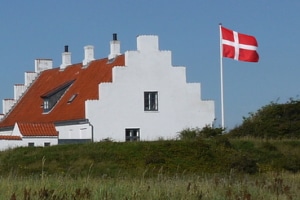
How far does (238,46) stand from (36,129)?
14.9 metres

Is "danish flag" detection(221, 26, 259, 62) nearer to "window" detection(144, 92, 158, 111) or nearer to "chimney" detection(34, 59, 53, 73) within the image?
"window" detection(144, 92, 158, 111)

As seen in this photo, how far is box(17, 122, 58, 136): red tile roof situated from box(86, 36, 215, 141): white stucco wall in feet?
10.3

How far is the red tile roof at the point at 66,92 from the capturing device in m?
56.2

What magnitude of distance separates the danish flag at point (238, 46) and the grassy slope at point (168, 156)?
9576mm

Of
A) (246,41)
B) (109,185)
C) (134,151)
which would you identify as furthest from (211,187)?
(246,41)

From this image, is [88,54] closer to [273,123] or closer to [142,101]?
[142,101]

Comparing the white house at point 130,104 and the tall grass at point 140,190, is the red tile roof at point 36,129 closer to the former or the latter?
the white house at point 130,104

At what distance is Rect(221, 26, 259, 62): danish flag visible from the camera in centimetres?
4797

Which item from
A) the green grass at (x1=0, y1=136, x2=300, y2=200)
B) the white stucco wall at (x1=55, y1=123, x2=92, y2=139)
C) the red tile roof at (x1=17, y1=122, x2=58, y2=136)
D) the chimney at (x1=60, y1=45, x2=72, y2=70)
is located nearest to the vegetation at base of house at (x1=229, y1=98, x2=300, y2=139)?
the green grass at (x1=0, y1=136, x2=300, y2=200)

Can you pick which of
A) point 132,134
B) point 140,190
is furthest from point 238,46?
point 140,190

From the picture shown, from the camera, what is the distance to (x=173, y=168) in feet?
108

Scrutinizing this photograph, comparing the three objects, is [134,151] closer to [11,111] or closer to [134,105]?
[134,105]

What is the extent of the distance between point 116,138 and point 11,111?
17.7m

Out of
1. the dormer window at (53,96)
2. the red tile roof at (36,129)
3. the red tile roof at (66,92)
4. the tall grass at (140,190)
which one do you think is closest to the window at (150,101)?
the red tile roof at (66,92)
